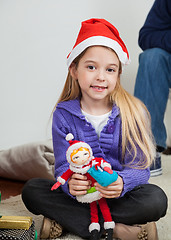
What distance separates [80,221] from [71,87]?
0.44 m

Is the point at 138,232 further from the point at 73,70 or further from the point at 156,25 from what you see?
the point at 156,25

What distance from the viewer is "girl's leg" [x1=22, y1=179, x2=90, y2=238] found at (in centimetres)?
101

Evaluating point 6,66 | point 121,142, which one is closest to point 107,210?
point 121,142

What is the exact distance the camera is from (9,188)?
152 centimetres

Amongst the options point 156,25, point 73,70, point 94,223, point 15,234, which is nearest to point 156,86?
point 156,25

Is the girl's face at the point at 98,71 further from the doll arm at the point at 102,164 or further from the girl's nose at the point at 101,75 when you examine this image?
the doll arm at the point at 102,164

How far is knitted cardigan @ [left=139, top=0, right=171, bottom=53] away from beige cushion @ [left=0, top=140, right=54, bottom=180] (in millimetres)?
745

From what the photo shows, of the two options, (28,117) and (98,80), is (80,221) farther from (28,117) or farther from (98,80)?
(28,117)

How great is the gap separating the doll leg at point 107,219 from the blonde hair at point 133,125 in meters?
0.15

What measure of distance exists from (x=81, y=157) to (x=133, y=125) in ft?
0.91

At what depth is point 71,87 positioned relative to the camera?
1.21m

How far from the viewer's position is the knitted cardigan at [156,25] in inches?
72.3

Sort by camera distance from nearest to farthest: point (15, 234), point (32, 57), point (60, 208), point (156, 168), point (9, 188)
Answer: point (15, 234)
point (60, 208)
point (9, 188)
point (156, 168)
point (32, 57)

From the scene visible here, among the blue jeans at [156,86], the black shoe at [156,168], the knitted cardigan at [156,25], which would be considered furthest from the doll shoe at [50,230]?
the knitted cardigan at [156,25]
